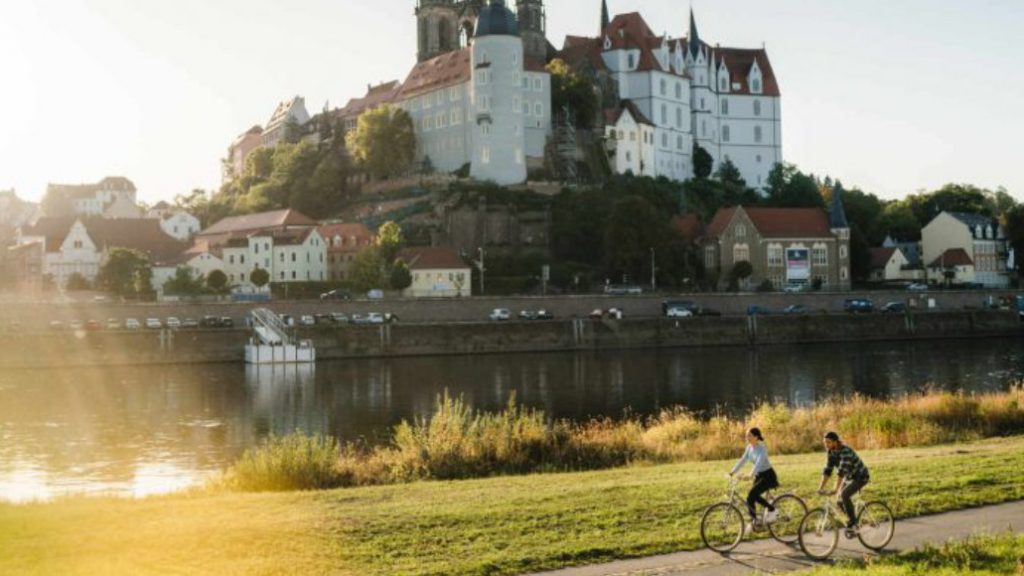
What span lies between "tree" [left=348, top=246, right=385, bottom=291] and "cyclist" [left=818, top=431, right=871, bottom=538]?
71.3m

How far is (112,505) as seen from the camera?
1836cm

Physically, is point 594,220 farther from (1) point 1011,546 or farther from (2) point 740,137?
(1) point 1011,546

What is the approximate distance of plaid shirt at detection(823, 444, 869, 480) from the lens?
13336mm

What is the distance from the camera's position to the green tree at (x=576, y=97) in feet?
334

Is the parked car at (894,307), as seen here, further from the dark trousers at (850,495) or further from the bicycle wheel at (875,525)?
the dark trousers at (850,495)

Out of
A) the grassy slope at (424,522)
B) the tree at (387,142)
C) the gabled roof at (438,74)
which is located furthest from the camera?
the tree at (387,142)

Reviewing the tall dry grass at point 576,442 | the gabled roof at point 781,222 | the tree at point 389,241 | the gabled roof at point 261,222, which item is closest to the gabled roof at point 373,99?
the gabled roof at point 261,222

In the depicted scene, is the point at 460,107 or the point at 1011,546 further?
the point at 460,107

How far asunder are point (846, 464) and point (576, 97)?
90.9 metres

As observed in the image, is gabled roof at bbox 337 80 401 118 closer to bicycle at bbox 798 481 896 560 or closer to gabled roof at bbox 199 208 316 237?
gabled roof at bbox 199 208 316 237

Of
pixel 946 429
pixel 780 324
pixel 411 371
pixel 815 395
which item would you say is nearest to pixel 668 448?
pixel 946 429

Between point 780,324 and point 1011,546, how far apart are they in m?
68.3

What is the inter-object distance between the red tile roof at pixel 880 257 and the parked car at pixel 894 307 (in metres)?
17.6

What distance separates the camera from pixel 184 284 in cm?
8462
